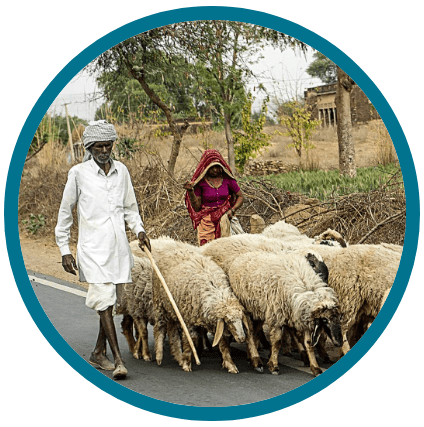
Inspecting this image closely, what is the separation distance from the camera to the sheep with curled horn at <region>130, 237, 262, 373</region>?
5258 millimetres

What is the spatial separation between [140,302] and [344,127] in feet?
14.5

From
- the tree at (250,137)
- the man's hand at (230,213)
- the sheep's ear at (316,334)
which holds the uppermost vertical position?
the tree at (250,137)

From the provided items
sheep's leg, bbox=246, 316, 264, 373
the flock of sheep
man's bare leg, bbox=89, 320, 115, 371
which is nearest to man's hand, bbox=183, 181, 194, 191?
the flock of sheep

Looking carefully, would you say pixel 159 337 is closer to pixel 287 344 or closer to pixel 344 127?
pixel 287 344

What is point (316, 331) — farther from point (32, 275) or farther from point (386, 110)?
point (32, 275)

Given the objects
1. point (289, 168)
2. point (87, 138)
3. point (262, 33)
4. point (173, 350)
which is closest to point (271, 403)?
point (173, 350)

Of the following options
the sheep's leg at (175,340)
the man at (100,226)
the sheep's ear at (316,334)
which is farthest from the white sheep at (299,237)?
the man at (100,226)

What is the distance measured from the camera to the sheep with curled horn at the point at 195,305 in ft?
17.3

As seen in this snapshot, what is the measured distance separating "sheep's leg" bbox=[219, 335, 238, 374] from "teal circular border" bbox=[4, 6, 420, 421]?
0.68m

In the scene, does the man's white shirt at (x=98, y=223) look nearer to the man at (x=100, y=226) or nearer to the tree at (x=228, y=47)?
the man at (x=100, y=226)

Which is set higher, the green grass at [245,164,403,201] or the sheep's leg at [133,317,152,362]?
the green grass at [245,164,403,201]

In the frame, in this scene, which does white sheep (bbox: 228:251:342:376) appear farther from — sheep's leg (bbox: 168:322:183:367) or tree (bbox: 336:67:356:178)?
tree (bbox: 336:67:356:178)

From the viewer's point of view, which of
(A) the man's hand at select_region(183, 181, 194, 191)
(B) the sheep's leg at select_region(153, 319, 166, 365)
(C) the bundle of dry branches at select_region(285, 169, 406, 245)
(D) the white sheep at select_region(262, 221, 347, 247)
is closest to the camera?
(B) the sheep's leg at select_region(153, 319, 166, 365)

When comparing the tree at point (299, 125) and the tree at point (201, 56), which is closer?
the tree at point (201, 56)
